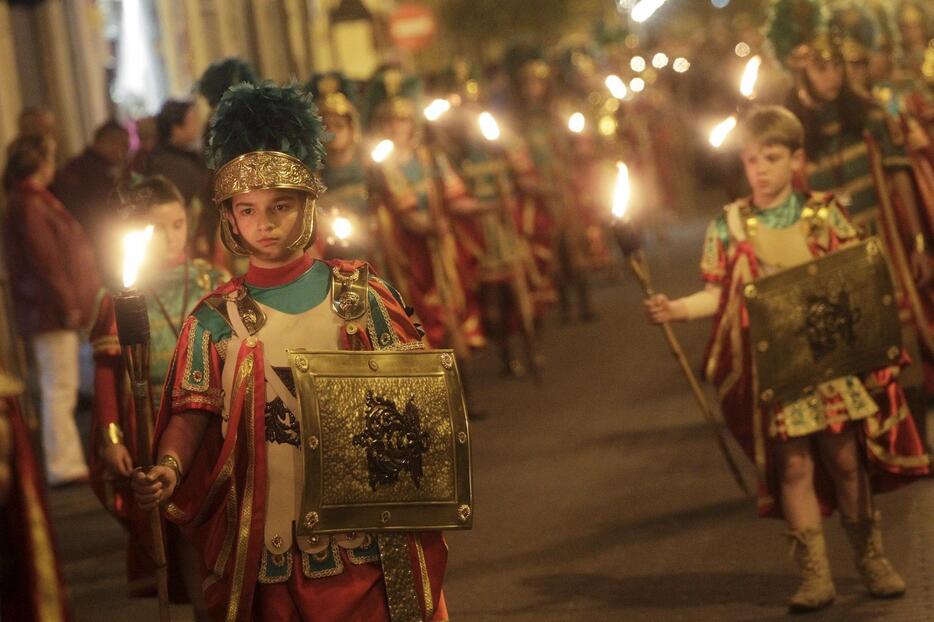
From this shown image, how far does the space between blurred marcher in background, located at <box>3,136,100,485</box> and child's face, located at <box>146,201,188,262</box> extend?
16.1ft

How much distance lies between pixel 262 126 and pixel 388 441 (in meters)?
0.94

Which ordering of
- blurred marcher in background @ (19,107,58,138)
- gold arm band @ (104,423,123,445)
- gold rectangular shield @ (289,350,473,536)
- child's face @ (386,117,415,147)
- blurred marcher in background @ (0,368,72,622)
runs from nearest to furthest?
1. blurred marcher in background @ (0,368,72,622)
2. gold rectangular shield @ (289,350,473,536)
3. gold arm band @ (104,423,123,445)
4. child's face @ (386,117,415,147)
5. blurred marcher in background @ (19,107,58,138)

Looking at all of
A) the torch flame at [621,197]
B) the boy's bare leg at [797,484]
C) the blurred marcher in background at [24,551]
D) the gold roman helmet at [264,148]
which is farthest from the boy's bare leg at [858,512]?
the blurred marcher in background at [24,551]

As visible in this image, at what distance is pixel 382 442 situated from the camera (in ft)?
16.8

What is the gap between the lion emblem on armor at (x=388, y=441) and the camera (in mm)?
5113

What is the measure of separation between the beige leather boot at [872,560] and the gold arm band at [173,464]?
10.4 feet

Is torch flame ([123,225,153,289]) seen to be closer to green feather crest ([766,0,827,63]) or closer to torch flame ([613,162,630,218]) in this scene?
torch flame ([613,162,630,218])

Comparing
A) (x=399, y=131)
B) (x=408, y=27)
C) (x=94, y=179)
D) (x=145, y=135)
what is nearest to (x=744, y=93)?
(x=399, y=131)

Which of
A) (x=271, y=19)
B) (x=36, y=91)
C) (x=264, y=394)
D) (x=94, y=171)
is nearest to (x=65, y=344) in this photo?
(x=94, y=171)

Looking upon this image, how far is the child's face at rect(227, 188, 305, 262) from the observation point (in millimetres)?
5223

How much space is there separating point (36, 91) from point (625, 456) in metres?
11.4

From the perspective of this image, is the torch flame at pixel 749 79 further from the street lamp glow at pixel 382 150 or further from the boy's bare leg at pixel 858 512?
the street lamp glow at pixel 382 150

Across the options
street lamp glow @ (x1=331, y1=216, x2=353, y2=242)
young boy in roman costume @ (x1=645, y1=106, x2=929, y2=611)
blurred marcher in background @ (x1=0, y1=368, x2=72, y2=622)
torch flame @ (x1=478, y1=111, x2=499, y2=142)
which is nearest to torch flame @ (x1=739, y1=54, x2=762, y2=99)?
young boy in roman costume @ (x1=645, y1=106, x2=929, y2=611)

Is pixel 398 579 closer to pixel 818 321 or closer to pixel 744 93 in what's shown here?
pixel 818 321
